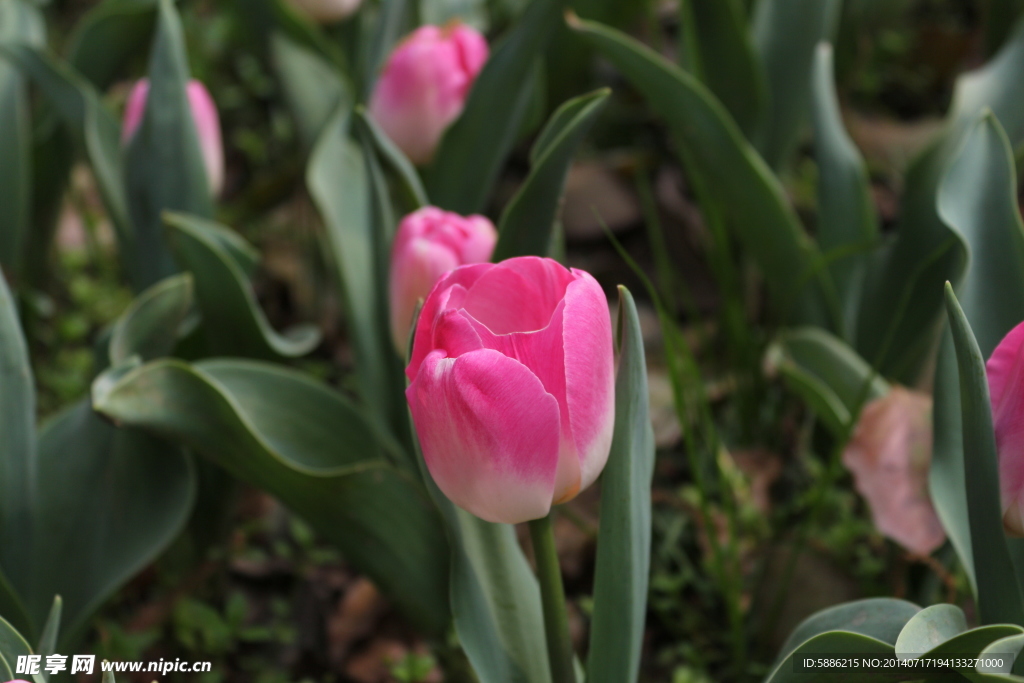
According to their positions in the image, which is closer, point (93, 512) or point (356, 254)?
point (93, 512)

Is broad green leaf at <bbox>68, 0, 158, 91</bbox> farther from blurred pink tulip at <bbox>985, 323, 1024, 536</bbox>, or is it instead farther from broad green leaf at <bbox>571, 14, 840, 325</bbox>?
blurred pink tulip at <bbox>985, 323, 1024, 536</bbox>

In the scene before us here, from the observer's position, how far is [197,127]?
43.4 inches

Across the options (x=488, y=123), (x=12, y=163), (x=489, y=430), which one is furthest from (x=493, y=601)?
(x=12, y=163)

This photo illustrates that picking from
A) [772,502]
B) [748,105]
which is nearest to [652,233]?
[748,105]

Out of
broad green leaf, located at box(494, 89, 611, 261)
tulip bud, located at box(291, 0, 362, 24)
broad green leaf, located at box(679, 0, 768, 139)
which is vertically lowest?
broad green leaf, located at box(494, 89, 611, 261)

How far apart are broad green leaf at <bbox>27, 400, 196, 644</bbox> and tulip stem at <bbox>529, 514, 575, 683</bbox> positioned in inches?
16.2

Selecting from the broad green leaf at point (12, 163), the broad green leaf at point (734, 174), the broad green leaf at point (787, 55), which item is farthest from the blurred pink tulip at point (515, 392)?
the broad green leaf at point (787, 55)

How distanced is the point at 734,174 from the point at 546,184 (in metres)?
0.45

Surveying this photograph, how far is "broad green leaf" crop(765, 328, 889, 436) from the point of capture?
109 cm

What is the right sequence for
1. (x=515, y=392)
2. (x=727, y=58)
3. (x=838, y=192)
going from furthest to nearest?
(x=727, y=58) → (x=838, y=192) → (x=515, y=392)

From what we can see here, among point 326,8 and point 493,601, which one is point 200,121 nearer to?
point 326,8

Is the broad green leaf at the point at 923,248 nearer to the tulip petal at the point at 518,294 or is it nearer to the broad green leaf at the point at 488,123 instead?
the broad green leaf at the point at 488,123

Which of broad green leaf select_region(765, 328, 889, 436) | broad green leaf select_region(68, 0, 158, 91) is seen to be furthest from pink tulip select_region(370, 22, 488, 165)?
broad green leaf select_region(765, 328, 889, 436)

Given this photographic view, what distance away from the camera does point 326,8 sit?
4.70 feet
